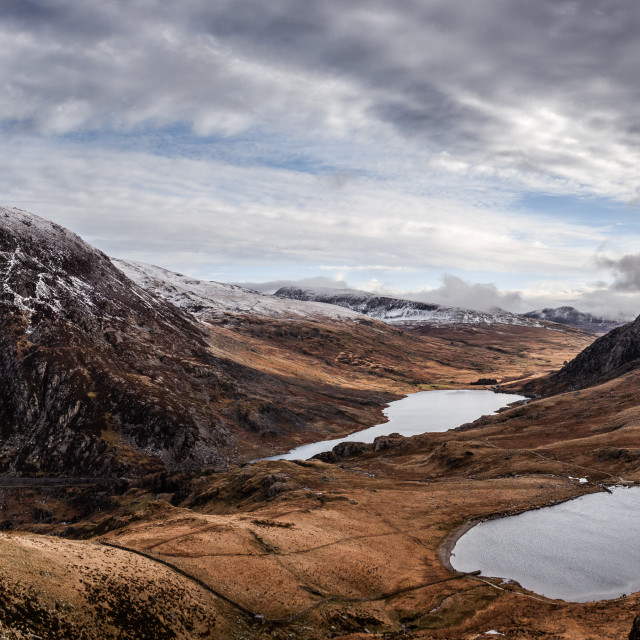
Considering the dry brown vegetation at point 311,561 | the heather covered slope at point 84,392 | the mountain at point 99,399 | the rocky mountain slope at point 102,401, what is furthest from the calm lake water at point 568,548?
the heather covered slope at point 84,392

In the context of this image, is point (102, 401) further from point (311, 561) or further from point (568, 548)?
point (568, 548)

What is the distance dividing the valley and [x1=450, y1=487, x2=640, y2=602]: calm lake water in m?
3.17

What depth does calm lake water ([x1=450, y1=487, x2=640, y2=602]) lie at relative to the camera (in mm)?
51250

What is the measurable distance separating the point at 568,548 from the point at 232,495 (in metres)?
59.8

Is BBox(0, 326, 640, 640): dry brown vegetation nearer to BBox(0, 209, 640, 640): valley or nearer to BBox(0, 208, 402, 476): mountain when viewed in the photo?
BBox(0, 209, 640, 640): valley

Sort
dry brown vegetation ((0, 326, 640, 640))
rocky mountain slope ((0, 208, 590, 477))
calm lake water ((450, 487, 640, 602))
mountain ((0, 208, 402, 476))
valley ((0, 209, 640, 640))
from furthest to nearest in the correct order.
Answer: rocky mountain slope ((0, 208, 590, 477))
mountain ((0, 208, 402, 476))
calm lake water ((450, 487, 640, 602))
valley ((0, 209, 640, 640))
dry brown vegetation ((0, 326, 640, 640))

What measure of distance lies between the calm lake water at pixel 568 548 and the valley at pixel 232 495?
3.17m

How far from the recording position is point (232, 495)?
313ft

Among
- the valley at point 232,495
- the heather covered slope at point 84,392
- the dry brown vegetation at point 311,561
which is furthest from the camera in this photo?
the heather covered slope at point 84,392

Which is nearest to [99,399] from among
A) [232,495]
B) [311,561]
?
[232,495]

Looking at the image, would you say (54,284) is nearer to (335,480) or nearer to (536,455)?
(335,480)

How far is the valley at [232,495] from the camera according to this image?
127 ft

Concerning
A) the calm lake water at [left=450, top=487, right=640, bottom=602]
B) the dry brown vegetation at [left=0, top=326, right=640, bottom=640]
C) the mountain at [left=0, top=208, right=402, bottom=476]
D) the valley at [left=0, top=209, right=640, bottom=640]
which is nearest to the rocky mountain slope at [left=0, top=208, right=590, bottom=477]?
the mountain at [left=0, top=208, right=402, bottom=476]

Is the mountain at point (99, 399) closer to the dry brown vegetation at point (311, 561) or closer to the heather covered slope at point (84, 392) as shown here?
the heather covered slope at point (84, 392)
